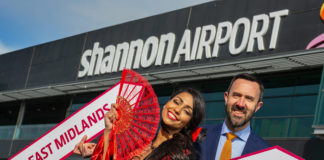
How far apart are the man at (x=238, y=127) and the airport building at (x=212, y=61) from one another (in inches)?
372

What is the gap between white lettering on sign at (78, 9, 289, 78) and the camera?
49.4 ft

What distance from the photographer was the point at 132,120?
12.0 ft

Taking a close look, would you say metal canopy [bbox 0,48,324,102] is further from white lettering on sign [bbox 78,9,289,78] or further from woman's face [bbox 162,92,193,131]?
woman's face [bbox 162,92,193,131]

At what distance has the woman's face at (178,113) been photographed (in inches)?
142

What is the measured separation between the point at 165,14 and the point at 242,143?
1527 cm

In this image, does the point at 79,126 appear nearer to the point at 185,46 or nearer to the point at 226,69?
the point at 226,69

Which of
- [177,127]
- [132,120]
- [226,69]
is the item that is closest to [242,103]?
[177,127]

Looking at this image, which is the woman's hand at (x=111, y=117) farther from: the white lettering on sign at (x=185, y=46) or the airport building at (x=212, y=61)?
the white lettering on sign at (x=185, y=46)

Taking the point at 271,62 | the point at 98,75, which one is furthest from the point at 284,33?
the point at 98,75

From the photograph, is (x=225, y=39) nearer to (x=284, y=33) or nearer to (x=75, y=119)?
(x=284, y=33)

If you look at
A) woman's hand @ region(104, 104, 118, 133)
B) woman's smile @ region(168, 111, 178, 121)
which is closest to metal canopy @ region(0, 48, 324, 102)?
woman's smile @ region(168, 111, 178, 121)

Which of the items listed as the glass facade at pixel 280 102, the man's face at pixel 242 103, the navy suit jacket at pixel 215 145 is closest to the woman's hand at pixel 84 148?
the navy suit jacket at pixel 215 145

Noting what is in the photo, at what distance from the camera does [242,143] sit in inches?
143

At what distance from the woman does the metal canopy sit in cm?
989
